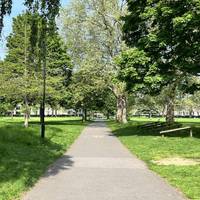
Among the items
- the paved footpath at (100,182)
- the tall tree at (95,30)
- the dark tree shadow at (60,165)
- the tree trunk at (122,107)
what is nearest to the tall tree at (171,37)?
the paved footpath at (100,182)

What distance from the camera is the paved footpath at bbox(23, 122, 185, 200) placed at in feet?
32.5

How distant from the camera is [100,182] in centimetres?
1169

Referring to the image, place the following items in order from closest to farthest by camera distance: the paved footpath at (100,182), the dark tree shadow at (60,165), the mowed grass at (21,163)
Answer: the paved footpath at (100,182)
the mowed grass at (21,163)
the dark tree shadow at (60,165)

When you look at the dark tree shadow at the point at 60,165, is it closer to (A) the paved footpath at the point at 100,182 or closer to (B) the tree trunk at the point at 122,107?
(A) the paved footpath at the point at 100,182

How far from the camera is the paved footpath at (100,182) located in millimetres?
9907

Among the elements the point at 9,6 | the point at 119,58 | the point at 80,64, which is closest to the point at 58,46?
the point at 80,64

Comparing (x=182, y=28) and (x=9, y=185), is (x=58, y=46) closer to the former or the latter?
(x=182, y=28)

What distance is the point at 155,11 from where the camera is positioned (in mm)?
28516

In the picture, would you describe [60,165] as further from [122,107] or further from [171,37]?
[122,107]

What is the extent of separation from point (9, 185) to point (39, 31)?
4.36m

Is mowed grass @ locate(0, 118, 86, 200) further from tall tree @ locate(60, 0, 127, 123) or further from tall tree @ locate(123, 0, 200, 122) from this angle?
tall tree @ locate(60, 0, 127, 123)

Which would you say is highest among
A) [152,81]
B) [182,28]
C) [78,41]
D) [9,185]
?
[78,41]

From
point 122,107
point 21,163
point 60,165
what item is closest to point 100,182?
point 60,165

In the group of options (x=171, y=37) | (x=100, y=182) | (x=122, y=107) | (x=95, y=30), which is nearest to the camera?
(x=100, y=182)
